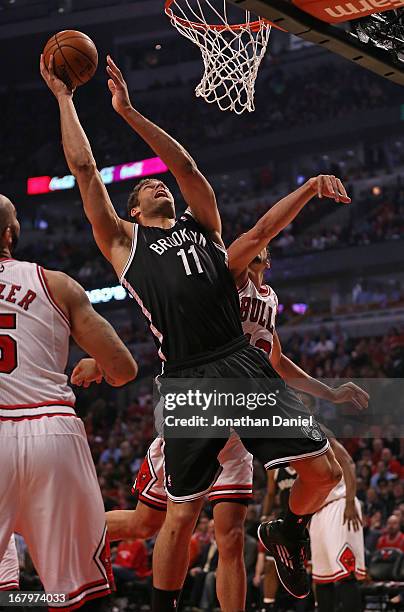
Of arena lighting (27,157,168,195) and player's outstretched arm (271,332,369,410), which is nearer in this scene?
player's outstretched arm (271,332,369,410)

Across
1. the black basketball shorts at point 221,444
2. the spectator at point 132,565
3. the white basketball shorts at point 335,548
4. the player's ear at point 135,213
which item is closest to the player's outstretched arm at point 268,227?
the player's ear at point 135,213

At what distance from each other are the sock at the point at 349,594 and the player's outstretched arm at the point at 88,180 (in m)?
4.33

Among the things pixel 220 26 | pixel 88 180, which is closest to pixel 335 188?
pixel 88 180

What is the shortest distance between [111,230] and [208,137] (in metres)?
21.7

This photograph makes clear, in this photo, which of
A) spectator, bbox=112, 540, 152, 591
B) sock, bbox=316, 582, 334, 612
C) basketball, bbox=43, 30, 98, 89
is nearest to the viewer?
basketball, bbox=43, 30, 98, 89

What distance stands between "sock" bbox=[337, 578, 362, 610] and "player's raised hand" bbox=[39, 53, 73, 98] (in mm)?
5169

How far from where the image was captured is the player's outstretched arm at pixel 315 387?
612 cm

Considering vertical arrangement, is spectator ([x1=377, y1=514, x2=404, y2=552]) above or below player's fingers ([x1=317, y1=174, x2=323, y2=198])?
below

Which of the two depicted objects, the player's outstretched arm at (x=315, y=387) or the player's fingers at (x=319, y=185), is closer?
the player's fingers at (x=319, y=185)

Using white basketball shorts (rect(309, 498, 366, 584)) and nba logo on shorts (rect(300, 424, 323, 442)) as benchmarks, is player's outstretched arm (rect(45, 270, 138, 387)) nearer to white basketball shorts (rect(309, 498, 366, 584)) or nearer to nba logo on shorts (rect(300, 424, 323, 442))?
nba logo on shorts (rect(300, 424, 323, 442))

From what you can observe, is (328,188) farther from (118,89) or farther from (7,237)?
(7,237)

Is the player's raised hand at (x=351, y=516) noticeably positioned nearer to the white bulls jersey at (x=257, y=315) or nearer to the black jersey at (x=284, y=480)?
the black jersey at (x=284, y=480)

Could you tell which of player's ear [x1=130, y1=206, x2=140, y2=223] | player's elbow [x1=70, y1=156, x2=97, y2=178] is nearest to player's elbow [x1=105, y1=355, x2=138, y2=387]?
player's elbow [x1=70, y1=156, x2=97, y2=178]

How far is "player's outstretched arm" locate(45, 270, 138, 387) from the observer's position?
3889 millimetres
